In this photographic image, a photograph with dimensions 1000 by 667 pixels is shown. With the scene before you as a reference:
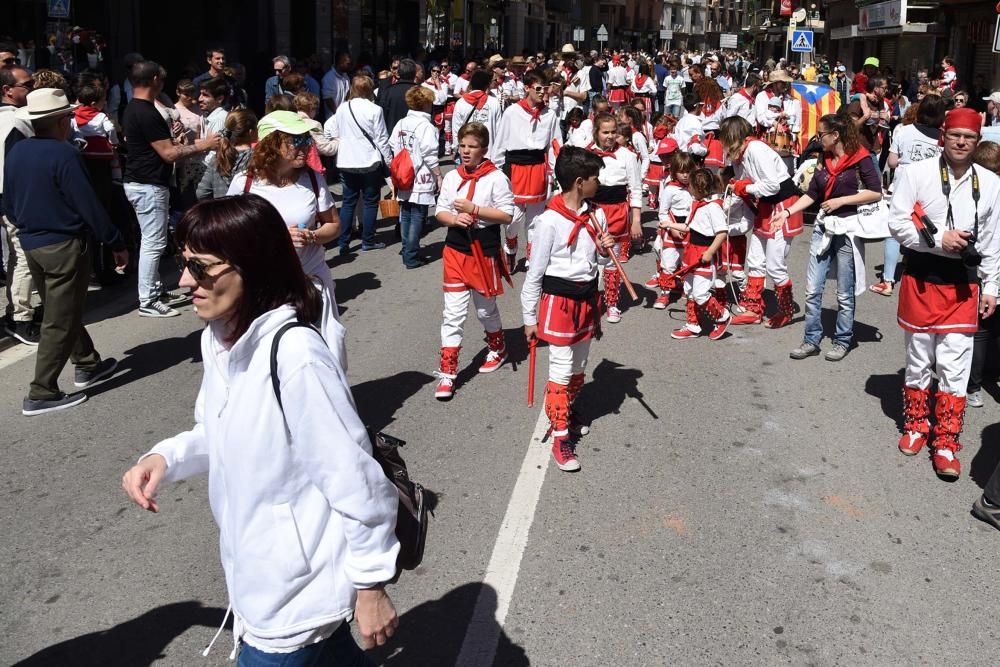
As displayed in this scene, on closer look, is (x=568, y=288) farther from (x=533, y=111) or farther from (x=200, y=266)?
(x=533, y=111)

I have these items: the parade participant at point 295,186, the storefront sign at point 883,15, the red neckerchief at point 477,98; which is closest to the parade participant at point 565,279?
the parade participant at point 295,186

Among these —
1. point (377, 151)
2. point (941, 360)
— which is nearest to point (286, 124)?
point (941, 360)

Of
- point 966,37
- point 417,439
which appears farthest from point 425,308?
point 966,37

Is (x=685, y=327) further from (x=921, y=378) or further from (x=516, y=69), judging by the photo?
(x=516, y=69)

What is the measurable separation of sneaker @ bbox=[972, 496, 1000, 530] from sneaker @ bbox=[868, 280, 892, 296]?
4960mm

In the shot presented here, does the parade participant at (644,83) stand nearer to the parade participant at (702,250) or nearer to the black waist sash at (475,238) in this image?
the parade participant at (702,250)

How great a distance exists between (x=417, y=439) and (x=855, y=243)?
374cm

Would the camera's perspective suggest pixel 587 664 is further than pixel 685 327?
No

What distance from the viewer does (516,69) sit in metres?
19.0

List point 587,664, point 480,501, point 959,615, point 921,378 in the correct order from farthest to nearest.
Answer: point 921,378
point 480,501
point 959,615
point 587,664

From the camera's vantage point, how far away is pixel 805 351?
7492mm

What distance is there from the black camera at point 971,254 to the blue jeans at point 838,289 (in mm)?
2058

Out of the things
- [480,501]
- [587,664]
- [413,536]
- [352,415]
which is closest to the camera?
[352,415]

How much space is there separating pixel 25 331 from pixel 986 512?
274 inches
